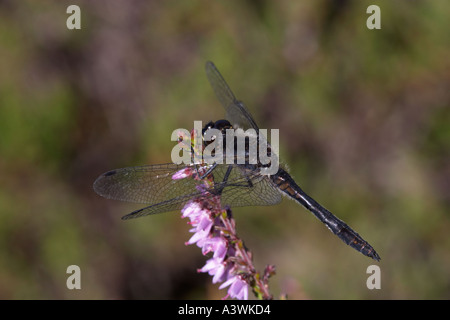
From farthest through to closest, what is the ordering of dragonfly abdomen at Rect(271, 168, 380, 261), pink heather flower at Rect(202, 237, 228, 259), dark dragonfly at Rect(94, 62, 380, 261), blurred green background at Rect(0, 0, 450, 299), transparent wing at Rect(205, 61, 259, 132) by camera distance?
blurred green background at Rect(0, 0, 450, 299) → transparent wing at Rect(205, 61, 259, 132) → dragonfly abdomen at Rect(271, 168, 380, 261) → dark dragonfly at Rect(94, 62, 380, 261) → pink heather flower at Rect(202, 237, 228, 259)

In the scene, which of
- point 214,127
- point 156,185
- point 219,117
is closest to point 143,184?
point 156,185

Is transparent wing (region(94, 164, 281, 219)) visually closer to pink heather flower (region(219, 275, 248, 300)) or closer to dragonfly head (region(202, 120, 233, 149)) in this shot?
dragonfly head (region(202, 120, 233, 149))

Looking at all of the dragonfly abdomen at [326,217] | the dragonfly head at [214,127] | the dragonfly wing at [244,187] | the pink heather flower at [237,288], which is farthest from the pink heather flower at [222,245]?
the dragonfly abdomen at [326,217]

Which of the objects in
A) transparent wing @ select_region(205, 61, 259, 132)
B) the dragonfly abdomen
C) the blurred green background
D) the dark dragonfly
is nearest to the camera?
the dark dragonfly

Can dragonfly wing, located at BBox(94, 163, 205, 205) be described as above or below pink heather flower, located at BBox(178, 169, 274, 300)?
above

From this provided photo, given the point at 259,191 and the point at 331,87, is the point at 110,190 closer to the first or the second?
the point at 259,191

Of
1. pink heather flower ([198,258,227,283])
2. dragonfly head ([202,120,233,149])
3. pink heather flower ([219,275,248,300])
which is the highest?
dragonfly head ([202,120,233,149])

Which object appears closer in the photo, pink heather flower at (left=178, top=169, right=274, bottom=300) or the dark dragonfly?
pink heather flower at (left=178, top=169, right=274, bottom=300)

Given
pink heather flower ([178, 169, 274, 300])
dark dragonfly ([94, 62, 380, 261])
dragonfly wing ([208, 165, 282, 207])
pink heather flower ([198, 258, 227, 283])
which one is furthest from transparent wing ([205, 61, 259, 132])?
pink heather flower ([198, 258, 227, 283])
